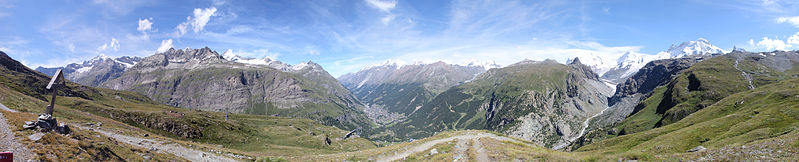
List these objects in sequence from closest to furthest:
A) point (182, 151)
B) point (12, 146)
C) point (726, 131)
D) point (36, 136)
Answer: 1. point (12, 146)
2. point (36, 136)
3. point (182, 151)
4. point (726, 131)

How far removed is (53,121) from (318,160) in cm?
2679

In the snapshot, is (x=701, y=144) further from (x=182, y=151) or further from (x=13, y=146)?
(x=13, y=146)

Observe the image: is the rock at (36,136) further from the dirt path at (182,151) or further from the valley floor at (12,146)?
the dirt path at (182,151)

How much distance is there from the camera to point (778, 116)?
63000 millimetres

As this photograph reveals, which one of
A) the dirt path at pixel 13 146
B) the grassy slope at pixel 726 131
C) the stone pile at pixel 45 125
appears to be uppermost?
the stone pile at pixel 45 125

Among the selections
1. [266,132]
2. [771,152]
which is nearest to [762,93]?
[771,152]

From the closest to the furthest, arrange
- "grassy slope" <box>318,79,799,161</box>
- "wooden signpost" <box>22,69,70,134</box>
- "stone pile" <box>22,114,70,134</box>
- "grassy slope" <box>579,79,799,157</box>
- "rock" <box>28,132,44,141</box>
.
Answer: "rock" <box>28,132,44,141</box> → "grassy slope" <box>318,79,799,161</box> → "stone pile" <box>22,114,70,134</box> → "wooden signpost" <box>22,69,70,134</box> → "grassy slope" <box>579,79,799,157</box>

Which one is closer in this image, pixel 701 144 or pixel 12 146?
pixel 12 146

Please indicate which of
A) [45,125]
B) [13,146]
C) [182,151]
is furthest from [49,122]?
[182,151]

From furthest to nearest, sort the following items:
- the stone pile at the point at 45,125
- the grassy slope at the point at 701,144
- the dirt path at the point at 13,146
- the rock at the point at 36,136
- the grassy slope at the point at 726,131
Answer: the grassy slope at the point at 726,131, the stone pile at the point at 45,125, the grassy slope at the point at 701,144, the rock at the point at 36,136, the dirt path at the point at 13,146

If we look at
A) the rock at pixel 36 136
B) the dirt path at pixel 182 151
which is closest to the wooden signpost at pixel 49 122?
the rock at pixel 36 136

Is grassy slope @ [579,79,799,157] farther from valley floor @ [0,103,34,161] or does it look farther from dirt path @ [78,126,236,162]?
dirt path @ [78,126,236,162]

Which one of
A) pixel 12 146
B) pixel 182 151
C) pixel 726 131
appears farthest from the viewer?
pixel 726 131

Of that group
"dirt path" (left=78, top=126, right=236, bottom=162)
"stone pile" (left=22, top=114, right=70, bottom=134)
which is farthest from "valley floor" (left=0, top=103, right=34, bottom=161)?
"dirt path" (left=78, top=126, right=236, bottom=162)
